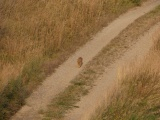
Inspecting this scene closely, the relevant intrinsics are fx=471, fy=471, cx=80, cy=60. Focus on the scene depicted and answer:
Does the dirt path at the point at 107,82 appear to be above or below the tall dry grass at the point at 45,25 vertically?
below

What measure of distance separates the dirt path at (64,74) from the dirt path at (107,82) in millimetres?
644

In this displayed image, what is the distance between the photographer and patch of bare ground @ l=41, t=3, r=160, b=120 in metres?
9.18

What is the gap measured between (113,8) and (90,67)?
17.5 feet

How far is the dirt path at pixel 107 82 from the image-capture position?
29.1 feet

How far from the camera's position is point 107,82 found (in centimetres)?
1045

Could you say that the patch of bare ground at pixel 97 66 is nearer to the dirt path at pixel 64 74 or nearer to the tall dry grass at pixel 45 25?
the dirt path at pixel 64 74

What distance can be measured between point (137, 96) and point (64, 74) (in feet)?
7.95

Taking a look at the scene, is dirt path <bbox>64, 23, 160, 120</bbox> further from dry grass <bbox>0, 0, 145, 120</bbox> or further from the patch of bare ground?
dry grass <bbox>0, 0, 145, 120</bbox>

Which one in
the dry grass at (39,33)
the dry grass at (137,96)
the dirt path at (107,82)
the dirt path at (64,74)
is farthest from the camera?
the dry grass at (39,33)

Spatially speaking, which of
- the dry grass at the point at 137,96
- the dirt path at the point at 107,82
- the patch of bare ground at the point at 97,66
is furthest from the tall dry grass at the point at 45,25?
the dry grass at the point at 137,96

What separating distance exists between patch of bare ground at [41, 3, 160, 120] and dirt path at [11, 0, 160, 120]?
0.52ft

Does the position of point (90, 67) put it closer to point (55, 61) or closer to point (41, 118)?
point (55, 61)

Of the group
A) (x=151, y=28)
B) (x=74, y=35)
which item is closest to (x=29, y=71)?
(x=74, y=35)

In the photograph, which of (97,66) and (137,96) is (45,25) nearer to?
(97,66)
